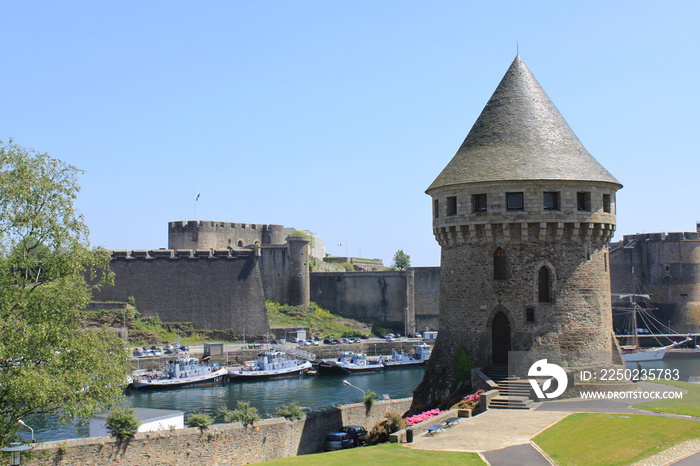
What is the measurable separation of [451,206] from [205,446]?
989 centimetres

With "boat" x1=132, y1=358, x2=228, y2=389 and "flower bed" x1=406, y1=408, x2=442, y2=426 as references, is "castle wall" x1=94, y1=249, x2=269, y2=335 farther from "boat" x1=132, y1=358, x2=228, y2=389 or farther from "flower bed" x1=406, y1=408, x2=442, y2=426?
"flower bed" x1=406, y1=408, x2=442, y2=426

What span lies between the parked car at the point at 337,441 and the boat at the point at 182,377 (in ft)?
86.7

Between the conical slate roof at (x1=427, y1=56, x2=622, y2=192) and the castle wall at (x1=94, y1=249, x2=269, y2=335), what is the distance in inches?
1688

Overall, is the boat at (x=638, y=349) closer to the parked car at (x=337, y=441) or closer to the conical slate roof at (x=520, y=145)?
the conical slate roof at (x=520, y=145)

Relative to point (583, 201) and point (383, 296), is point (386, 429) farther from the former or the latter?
point (383, 296)

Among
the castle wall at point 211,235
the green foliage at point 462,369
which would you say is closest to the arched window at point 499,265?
the green foliage at point 462,369

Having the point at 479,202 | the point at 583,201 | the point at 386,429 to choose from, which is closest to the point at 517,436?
the point at 386,429

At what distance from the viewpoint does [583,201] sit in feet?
73.6

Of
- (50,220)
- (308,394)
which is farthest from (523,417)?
(308,394)

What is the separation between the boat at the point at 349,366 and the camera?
2079 inches

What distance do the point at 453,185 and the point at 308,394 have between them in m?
23.3

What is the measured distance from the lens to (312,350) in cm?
5850

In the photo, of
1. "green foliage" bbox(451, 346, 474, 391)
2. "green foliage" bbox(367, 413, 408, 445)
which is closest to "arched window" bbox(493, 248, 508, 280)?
"green foliage" bbox(451, 346, 474, 391)

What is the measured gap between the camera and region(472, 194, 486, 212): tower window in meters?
22.6
